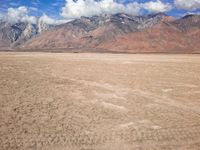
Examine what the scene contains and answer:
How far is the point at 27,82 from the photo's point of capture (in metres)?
17.8

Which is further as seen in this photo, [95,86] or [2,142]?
[95,86]

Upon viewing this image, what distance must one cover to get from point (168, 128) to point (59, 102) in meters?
5.67

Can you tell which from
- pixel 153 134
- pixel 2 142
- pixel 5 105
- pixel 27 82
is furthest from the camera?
pixel 27 82

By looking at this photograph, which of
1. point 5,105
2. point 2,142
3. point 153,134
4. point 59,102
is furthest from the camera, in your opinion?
point 59,102

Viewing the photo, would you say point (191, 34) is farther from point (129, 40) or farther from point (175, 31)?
point (129, 40)

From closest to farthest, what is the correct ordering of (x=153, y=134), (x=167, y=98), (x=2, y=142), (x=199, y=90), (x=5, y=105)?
(x=2, y=142), (x=153, y=134), (x=5, y=105), (x=167, y=98), (x=199, y=90)

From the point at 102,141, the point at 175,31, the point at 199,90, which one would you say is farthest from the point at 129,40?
the point at 102,141

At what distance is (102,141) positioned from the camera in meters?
8.16

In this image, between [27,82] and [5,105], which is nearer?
[5,105]

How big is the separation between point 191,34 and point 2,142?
14432 centimetres

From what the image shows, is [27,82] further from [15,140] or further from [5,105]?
[15,140]

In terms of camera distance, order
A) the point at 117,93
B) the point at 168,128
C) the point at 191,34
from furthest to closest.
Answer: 1. the point at 191,34
2. the point at 117,93
3. the point at 168,128

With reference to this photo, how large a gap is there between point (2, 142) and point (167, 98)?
9398 mm

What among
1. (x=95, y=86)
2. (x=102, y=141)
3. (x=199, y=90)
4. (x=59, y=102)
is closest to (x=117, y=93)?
(x=95, y=86)
